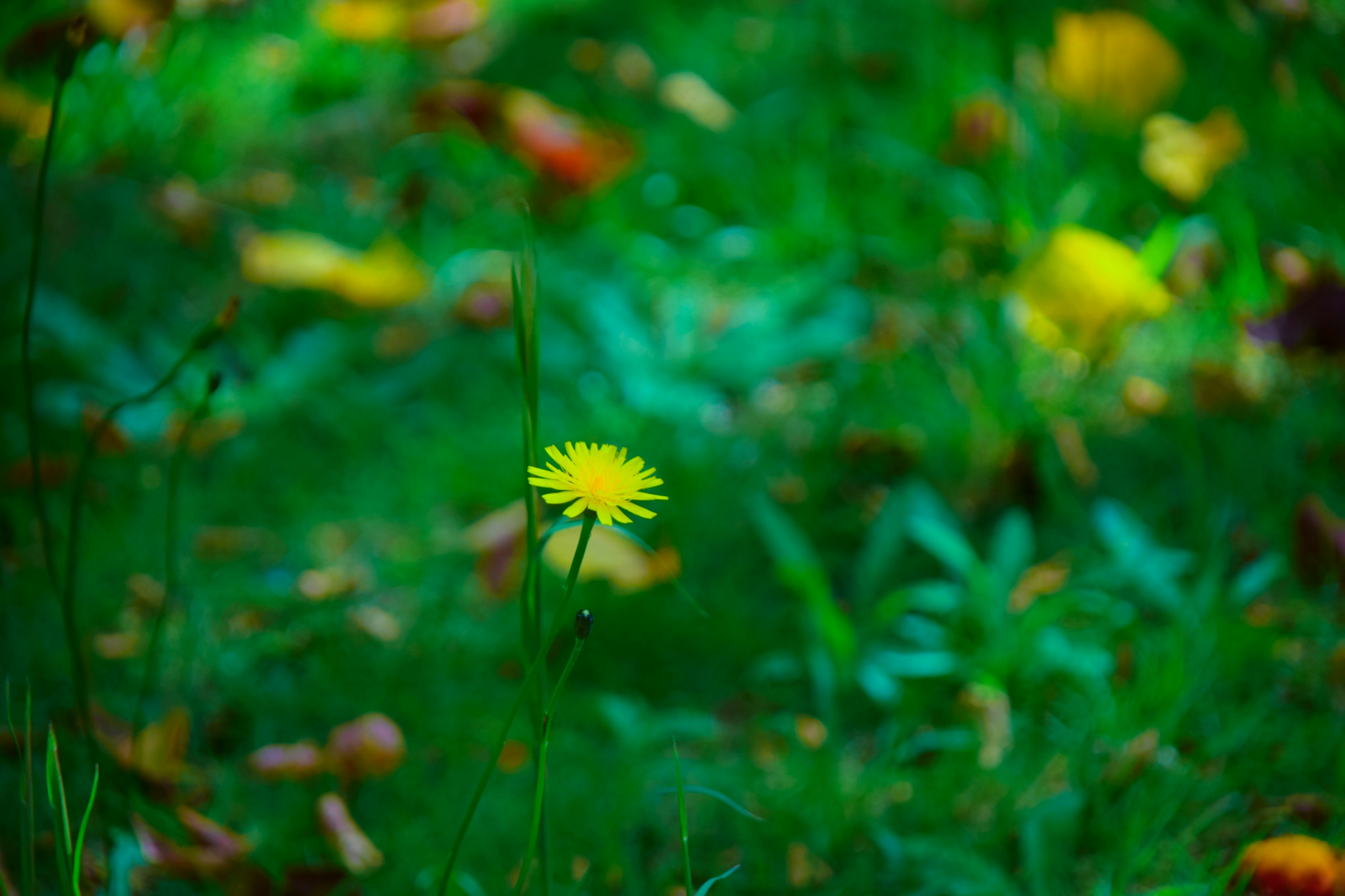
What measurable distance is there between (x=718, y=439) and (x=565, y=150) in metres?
0.72

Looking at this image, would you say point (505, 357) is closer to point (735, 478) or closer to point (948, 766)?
point (735, 478)

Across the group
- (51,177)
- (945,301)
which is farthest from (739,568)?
(51,177)

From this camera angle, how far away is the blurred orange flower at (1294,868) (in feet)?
2.27

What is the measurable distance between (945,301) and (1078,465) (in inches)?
14.5

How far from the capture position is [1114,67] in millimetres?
1660

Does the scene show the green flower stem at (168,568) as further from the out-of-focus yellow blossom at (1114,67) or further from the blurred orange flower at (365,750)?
the out-of-focus yellow blossom at (1114,67)

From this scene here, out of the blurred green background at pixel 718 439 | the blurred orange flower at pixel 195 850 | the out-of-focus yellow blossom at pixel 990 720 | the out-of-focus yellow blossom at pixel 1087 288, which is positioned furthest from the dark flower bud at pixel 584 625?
the out-of-focus yellow blossom at pixel 1087 288

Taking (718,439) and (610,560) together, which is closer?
(610,560)

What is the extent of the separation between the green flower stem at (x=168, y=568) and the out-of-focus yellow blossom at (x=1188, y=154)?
4.61ft

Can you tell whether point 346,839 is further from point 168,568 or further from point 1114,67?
point 1114,67

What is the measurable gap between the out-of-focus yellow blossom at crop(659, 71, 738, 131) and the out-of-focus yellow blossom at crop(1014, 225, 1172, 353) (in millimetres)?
873

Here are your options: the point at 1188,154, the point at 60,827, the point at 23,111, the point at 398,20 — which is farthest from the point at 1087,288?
the point at 23,111

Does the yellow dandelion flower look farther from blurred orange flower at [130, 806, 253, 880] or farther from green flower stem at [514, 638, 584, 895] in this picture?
blurred orange flower at [130, 806, 253, 880]

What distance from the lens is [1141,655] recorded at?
3.16 ft
